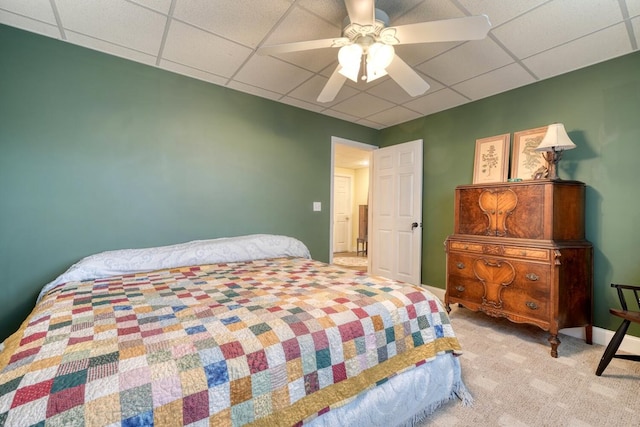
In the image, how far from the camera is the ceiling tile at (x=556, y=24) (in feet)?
5.73

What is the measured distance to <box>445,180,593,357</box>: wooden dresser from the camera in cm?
221

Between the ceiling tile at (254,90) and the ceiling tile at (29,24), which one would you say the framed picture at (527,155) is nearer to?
the ceiling tile at (254,90)

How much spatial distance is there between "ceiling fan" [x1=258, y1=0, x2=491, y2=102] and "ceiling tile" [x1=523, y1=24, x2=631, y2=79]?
1319mm

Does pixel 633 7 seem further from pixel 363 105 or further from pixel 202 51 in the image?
pixel 202 51

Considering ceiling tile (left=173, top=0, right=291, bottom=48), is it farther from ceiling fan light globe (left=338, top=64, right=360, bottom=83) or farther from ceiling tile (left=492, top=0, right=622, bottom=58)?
ceiling tile (left=492, top=0, right=622, bottom=58)

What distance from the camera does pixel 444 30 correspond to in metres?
1.47

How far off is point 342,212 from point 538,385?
6139 mm

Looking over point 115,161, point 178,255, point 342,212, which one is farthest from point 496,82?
point 342,212

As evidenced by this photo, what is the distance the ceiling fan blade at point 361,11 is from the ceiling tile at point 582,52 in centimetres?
176

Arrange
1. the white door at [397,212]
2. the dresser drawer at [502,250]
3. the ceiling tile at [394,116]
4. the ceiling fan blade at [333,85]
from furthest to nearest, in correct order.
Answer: the white door at [397,212] < the ceiling tile at [394,116] < the dresser drawer at [502,250] < the ceiling fan blade at [333,85]

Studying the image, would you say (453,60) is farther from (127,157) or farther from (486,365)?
(127,157)

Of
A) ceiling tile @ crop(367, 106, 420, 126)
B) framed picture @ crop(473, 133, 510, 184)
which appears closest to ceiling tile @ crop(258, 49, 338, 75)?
ceiling tile @ crop(367, 106, 420, 126)

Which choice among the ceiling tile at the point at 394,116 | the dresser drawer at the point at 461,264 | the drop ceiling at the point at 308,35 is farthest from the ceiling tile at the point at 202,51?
the dresser drawer at the point at 461,264

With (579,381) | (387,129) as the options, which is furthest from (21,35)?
(579,381)
